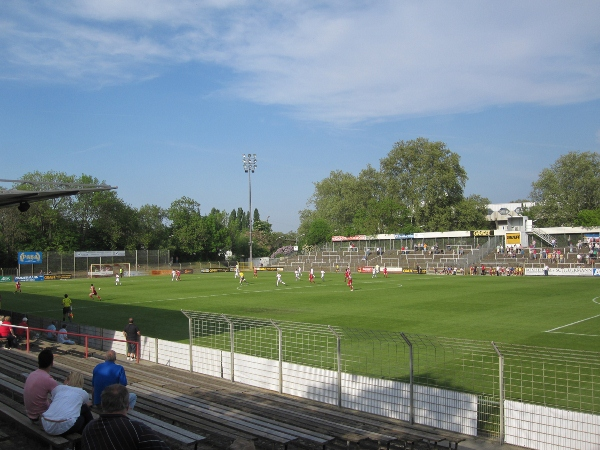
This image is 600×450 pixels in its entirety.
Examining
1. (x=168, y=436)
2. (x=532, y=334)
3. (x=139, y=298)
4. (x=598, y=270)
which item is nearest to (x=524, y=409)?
(x=168, y=436)

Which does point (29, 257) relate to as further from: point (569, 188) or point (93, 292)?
point (569, 188)

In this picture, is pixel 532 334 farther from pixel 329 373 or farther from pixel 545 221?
pixel 545 221

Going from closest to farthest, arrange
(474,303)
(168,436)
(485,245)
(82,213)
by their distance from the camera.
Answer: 1. (168,436)
2. (474,303)
3. (485,245)
4. (82,213)

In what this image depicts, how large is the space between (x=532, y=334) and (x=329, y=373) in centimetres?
1168

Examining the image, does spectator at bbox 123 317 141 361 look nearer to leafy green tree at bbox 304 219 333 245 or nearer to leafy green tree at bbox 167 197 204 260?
leafy green tree at bbox 167 197 204 260

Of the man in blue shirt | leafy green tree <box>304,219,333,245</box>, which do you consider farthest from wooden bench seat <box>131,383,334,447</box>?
leafy green tree <box>304,219,333,245</box>

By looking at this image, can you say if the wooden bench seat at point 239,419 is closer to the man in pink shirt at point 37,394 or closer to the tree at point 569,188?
the man in pink shirt at point 37,394

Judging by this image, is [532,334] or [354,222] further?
[354,222]

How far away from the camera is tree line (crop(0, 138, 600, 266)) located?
3428 inches

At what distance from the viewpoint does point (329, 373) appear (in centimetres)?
1094

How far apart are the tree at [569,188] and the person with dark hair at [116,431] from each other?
99660 millimetres

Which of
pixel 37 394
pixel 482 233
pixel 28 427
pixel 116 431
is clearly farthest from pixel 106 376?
pixel 482 233

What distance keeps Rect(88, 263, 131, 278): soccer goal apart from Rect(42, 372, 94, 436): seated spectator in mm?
68560

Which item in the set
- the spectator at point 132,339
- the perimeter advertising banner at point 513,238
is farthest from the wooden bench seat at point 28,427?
the perimeter advertising banner at point 513,238
